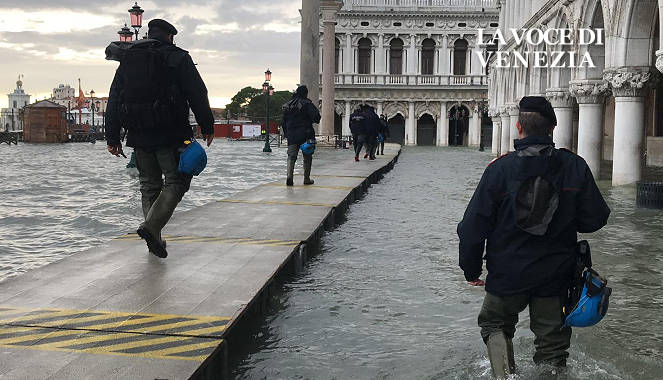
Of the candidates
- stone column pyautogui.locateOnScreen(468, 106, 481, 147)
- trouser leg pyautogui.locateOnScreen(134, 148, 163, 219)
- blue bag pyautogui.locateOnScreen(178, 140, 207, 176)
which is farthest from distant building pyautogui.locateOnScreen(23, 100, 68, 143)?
blue bag pyautogui.locateOnScreen(178, 140, 207, 176)

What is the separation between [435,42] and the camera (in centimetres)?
6669

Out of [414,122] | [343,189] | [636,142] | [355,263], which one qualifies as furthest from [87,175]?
[414,122]

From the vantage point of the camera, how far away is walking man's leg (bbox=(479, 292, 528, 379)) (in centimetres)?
423

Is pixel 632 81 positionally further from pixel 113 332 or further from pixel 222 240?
pixel 113 332

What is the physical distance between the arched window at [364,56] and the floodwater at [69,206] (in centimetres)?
4495

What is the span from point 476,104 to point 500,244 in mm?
62581

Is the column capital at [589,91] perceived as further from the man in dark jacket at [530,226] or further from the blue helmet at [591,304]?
the blue helmet at [591,304]

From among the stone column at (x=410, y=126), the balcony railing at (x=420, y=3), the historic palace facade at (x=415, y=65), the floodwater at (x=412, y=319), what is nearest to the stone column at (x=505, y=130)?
the floodwater at (x=412, y=319)

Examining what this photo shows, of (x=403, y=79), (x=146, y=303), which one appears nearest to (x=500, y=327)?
(x=146, y=303)

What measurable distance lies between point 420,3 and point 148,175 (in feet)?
205

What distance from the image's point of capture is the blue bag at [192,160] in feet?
21.2

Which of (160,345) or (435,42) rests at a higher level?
(435,42)

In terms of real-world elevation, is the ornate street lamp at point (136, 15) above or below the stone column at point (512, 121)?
above

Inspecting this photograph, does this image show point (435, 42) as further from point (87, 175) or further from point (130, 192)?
point (130, 192)
